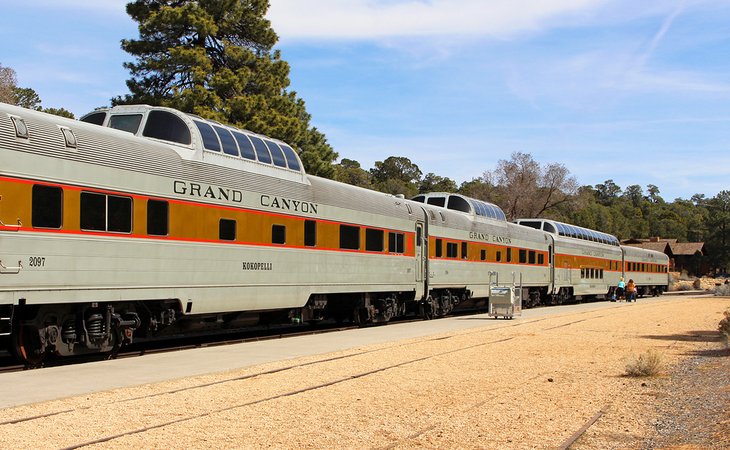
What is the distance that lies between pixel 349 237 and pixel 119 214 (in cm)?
907

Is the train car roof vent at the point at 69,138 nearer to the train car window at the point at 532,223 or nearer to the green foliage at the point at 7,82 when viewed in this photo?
the train car window at the point at 532,223

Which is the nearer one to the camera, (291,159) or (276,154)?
(276,154)

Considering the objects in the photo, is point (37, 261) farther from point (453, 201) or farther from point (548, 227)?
point (548, 227)

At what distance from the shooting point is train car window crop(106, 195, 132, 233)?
13328mm

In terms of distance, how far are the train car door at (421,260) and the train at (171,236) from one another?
4.2 inches

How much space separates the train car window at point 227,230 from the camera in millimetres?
16125

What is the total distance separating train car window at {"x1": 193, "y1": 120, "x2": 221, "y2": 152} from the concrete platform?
4.41m

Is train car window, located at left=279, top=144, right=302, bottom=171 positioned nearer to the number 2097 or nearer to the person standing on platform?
the number 2097

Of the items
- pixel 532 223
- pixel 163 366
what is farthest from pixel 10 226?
pixel 532 223

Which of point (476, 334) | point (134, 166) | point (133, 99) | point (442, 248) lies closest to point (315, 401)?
point (134, 166)

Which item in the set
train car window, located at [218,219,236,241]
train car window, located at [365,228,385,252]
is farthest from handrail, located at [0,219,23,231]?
train car window, located at [365,228,385,252]

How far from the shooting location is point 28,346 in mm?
12672

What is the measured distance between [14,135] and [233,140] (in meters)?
6.08

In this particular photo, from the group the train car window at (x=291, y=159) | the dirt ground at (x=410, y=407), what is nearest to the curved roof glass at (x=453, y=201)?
the train car window at (x=291, y=159)
